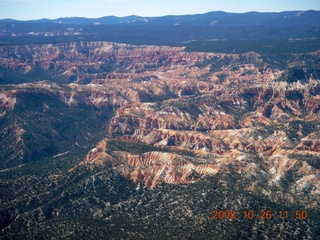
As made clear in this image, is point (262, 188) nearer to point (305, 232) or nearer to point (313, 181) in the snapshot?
point (313, 181)

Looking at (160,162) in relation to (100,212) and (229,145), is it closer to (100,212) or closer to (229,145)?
(100,212)

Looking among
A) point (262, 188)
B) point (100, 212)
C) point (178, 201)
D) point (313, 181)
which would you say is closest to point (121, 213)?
point (100, 212)

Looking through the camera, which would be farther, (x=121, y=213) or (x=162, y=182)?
(x=162, y=182)

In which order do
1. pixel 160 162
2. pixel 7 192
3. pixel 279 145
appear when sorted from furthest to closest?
pixel 279 145
pixel 160 162
pixel 7 192

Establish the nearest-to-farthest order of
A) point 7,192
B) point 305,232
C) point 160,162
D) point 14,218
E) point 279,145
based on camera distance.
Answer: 1. point 305,232
2. point 14,218
3. point 7,192
4. point 160,162
5. point 279,145

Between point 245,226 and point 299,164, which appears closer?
point 245,226

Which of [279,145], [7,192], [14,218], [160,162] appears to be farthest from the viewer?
[279,145]

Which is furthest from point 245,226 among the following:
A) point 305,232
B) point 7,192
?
point 7,192

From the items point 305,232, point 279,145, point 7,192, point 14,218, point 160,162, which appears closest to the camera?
point 305,232
